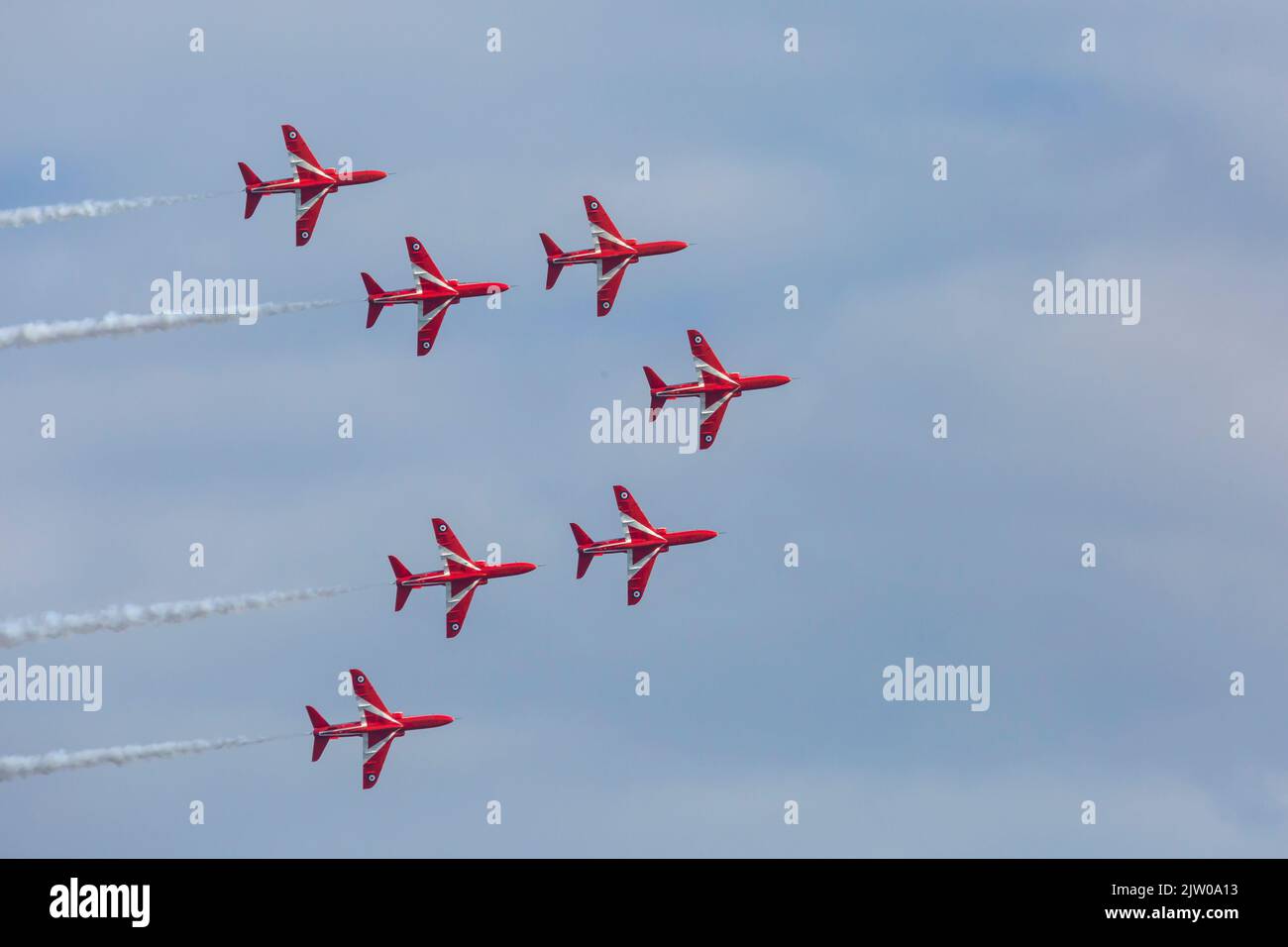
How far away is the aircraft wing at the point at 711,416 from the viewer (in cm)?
16150

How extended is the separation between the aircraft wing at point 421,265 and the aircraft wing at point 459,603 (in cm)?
1475

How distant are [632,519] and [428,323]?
1409 centimetres

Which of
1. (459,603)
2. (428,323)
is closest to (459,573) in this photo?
(459,603)

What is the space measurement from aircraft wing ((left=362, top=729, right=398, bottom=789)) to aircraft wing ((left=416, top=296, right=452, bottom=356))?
19.1m

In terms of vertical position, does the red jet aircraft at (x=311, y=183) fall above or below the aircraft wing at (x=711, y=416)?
above

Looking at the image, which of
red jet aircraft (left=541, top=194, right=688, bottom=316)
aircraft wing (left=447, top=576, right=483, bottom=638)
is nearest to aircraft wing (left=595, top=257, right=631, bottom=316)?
red jet aircraft (left=541, top=194, right=688, bottom=316)

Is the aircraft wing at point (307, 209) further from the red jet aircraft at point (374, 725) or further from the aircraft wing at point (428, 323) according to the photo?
the red jet aircraft at point (374, 725)

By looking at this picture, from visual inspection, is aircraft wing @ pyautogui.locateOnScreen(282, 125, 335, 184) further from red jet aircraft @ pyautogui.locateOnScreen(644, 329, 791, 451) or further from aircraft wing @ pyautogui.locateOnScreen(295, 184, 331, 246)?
red jet aircraft @ pyautogui.locateOnScreen(644, 329, 791, 451)

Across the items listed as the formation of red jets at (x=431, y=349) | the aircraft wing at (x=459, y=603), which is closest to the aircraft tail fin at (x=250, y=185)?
the formation of red jets at (x=431, y=349)

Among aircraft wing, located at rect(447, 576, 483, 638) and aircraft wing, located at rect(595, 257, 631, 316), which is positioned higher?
aircraft wing, located at rect(595, 257, 631, 316)

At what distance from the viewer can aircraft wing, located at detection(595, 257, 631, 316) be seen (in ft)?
526

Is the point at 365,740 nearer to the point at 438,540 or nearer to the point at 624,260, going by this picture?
the point at 438,540

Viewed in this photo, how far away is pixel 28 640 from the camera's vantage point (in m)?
145
